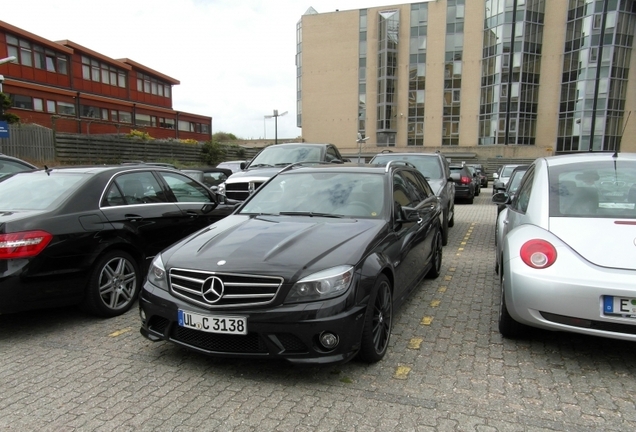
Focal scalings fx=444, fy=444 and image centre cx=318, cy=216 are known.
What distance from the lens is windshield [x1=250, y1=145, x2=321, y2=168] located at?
1009cm

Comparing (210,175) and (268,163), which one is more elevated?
(268,163)

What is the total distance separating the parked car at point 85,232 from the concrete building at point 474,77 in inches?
1544

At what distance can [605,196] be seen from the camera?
3.79m

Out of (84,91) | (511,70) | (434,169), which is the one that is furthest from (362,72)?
(434,169)

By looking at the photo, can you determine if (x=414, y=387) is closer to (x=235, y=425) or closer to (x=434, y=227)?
(x=235, y=425)

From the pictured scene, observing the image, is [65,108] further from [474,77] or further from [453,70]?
[474,77]

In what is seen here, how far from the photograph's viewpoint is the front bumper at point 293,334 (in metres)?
2.99

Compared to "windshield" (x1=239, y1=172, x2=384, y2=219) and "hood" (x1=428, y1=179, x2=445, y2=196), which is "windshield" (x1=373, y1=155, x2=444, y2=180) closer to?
"hood" (x1=428, y1=179, x2=445, y2=196)

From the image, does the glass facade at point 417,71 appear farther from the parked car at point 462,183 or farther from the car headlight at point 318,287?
the car headlight at point 318,287

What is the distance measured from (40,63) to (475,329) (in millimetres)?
39240

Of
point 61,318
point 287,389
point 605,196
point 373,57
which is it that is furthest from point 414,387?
point 373,57

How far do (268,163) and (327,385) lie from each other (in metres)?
7.63

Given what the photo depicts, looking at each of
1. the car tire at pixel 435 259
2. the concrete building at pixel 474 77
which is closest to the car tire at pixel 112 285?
the car tire at pixel 435 259

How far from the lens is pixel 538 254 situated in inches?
136
